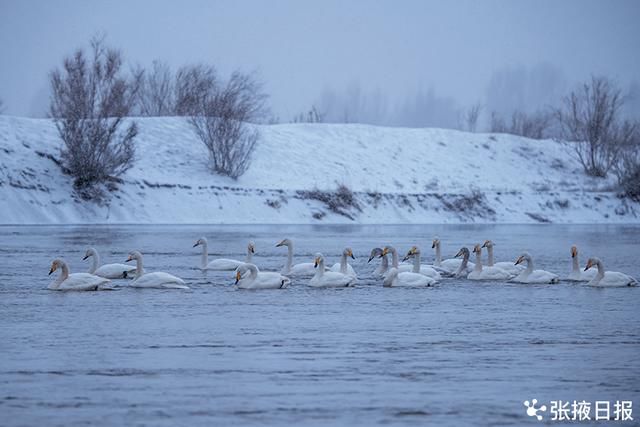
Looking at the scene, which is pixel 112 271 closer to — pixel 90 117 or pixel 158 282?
pixel 158 282

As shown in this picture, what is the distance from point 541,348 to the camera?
12055 mm

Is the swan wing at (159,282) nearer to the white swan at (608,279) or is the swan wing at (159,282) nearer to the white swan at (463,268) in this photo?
the white swan at (463,268)

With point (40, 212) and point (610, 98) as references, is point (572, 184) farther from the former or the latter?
point (40, 212)

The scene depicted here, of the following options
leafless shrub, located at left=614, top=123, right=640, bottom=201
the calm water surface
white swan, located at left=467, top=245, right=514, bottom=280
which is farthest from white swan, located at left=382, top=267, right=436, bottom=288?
leafless shrub, located at left=614, top=123, right=640, bottom=201

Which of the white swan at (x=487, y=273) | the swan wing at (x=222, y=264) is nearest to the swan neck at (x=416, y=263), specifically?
the white swan at (x=487, y=273)

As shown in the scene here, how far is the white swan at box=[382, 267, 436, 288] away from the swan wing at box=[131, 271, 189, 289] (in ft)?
12.9

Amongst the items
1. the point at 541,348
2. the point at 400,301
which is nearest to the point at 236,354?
the point at 541,348

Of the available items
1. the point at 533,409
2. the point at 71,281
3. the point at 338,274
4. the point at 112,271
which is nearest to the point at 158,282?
the point at 71,281

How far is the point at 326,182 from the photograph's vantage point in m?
56.7

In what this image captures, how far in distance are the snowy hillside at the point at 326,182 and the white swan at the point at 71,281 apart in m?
26.6

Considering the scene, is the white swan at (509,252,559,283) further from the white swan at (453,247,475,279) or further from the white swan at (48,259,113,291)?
the white swan at (48,259,113,291)

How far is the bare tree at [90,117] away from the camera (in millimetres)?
47031

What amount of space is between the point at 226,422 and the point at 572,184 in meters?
61.2

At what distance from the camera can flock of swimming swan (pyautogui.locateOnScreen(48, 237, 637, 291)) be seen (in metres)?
18.7
